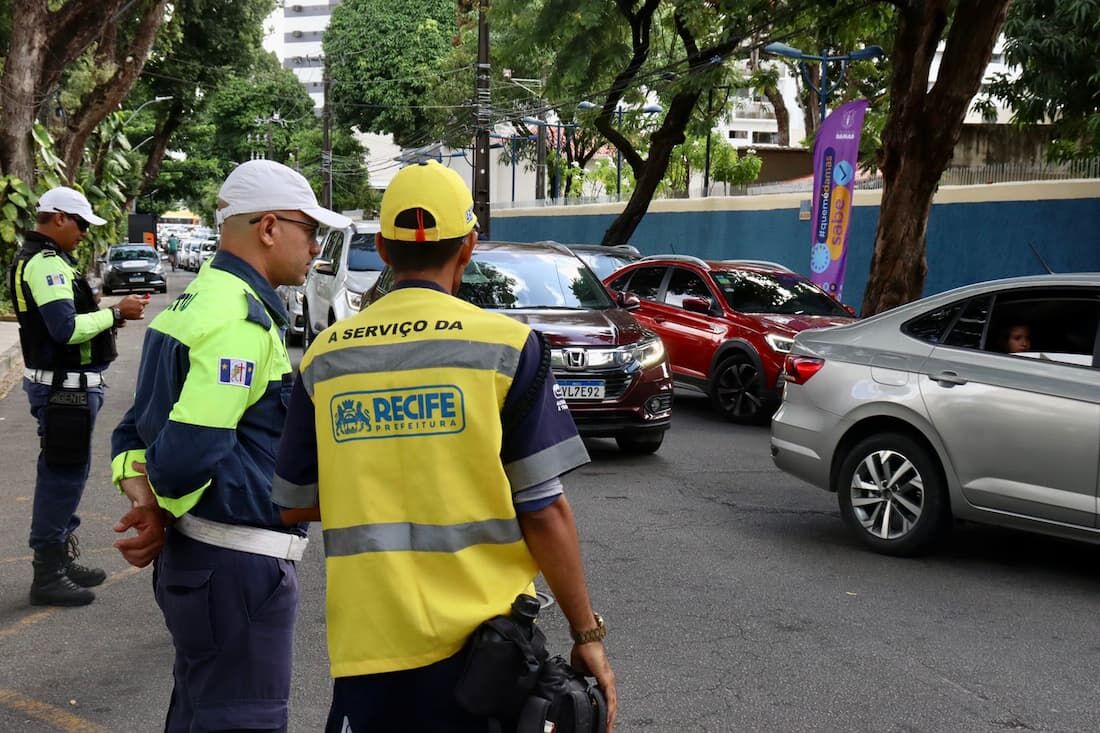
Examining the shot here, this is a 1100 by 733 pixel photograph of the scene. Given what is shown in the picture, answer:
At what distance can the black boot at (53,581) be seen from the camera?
5.61 m

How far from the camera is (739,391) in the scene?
12.1 metres

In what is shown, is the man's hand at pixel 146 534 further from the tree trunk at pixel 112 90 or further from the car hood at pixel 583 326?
the tree trunk at pixel 112 90

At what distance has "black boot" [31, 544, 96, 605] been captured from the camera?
561cm

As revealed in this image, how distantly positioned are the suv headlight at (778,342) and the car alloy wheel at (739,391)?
302 millimetres

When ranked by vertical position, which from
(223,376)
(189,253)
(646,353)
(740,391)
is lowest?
(189,253)

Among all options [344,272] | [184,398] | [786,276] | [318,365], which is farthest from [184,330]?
[344,272]

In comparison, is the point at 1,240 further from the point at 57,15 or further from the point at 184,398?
the point at 184,398

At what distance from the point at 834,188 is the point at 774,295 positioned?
5.02 metres

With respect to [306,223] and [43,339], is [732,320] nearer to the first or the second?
[43,339]

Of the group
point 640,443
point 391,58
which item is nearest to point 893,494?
point 640,443

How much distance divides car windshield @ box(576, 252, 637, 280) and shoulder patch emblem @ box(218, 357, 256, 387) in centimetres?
1284

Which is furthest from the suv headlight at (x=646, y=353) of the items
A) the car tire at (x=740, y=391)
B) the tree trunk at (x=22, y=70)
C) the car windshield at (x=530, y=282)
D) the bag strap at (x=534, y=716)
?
the tree trunk at (x=22, y=70)

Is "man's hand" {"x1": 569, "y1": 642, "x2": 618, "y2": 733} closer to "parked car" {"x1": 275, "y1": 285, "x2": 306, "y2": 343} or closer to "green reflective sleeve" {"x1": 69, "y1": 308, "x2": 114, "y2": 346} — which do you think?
"green reflective sleeve" {"x1": 69, "y1": 308, "x2": 114, "y2": 346}

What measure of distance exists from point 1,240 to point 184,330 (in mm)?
18773
